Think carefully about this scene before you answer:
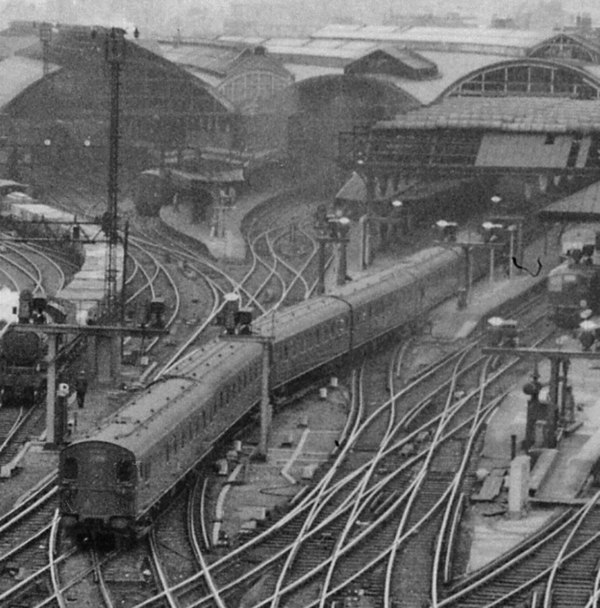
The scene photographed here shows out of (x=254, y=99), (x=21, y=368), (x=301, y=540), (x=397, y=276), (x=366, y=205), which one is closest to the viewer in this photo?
(x=301, y=540)

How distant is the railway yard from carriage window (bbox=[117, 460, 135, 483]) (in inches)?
2.2

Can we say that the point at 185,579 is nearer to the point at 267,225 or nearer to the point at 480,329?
the point at 480,329

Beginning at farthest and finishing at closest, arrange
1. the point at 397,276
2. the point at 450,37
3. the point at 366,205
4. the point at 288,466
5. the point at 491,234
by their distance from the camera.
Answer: the point at 450,37 < the point at 366,205 < the point at 491,234 < the point at 397,276 < the point at 288,466

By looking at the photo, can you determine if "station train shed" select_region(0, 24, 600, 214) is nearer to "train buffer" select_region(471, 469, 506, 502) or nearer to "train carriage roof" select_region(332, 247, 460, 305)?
"train carriage roof" select_region(332, 247, 460, 305)

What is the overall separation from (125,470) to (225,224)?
45.3 metres

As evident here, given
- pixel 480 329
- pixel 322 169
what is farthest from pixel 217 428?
pixel 322 169

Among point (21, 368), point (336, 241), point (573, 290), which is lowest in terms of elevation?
point (21, 368)

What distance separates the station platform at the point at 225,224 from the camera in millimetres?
79562

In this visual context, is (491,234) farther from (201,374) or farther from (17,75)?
(17,75)

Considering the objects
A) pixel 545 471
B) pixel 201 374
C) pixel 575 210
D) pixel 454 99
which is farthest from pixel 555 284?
pixel 454 99

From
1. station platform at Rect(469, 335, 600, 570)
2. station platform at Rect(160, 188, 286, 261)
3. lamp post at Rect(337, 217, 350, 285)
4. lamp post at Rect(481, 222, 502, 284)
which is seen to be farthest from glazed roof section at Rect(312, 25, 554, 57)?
station platform at Rect(469, 335, 600, 570)

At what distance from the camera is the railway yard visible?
133 feet

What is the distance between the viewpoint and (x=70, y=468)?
4047cm

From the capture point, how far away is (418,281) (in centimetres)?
6619
